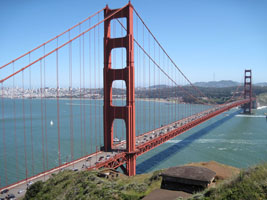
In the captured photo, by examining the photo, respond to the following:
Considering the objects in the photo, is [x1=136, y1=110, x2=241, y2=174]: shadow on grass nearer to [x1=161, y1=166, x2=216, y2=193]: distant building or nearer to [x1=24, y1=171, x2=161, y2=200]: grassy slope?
[x1=24, y1=171, x2=161, y2=200]: grassy slope

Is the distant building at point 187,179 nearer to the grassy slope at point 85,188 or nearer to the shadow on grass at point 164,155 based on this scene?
the grassy slope at point 85,188

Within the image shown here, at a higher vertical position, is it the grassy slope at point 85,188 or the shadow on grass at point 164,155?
the grassy slope at point 85,188

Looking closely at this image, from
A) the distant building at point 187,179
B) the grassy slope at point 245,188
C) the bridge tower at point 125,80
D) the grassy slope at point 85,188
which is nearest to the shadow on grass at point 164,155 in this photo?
the bridge tower at point 125,80

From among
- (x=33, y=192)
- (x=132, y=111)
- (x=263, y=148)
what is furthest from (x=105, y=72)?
(x=263, y=148)

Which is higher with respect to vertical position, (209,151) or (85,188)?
(85,188)

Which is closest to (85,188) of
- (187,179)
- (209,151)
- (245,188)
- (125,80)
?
(187,179)

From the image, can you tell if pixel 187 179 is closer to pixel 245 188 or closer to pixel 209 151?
pixel 245 188
